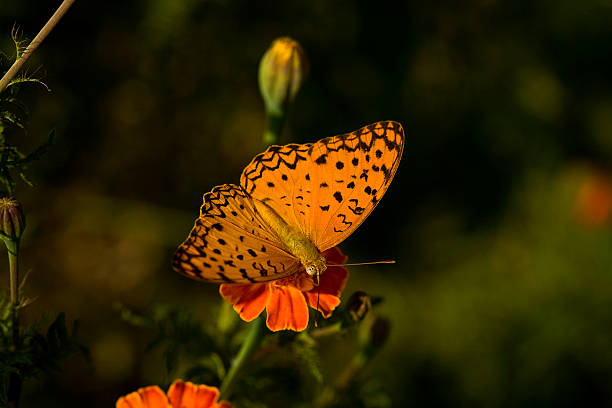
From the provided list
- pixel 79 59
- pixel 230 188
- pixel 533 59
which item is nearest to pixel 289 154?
pixel 230 188

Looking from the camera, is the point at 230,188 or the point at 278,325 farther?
the point at 230,188

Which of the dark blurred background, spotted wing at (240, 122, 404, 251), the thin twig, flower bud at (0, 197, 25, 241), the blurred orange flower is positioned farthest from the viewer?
the blurred orange flower

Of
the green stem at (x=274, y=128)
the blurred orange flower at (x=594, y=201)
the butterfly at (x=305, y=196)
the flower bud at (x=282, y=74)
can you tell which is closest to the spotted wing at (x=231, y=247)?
the butterfly at (x=305, y=196)

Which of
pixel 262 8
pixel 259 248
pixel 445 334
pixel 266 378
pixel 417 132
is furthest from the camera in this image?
pixel 417 132

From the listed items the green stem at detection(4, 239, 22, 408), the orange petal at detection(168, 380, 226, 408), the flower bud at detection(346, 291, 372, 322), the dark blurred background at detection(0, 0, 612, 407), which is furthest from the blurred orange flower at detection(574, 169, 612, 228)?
the green stem at detection(4, 239, 22, 408)

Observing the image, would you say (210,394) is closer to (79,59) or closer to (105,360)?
(105,360)

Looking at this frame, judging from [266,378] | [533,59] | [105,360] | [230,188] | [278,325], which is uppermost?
[533,59]

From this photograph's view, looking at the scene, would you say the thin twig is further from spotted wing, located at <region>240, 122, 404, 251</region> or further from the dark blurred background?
the dark blurred background

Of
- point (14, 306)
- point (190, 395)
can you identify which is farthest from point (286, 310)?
point (14, 306)
